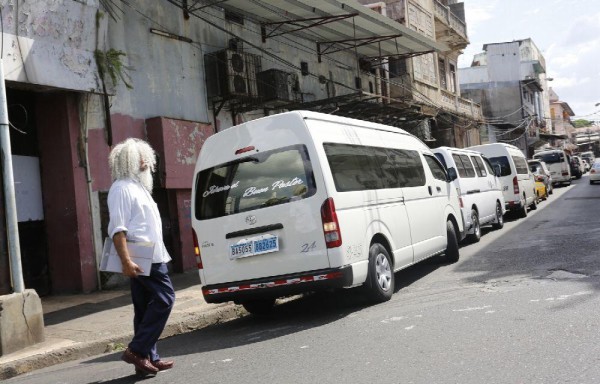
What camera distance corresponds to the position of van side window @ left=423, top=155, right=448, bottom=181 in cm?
930

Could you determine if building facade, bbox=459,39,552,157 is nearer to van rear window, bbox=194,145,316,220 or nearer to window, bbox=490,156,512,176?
window, bbox=490,156,512,176

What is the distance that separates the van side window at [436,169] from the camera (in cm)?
930

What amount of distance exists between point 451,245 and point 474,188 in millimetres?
3521

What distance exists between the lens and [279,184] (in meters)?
6.16

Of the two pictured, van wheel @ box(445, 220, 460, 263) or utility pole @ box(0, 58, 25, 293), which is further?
van wheel @ box(445, 220, 460, 263)

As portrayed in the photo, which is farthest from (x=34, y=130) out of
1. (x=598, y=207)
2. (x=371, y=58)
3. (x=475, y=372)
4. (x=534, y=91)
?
(x=534, y=91)

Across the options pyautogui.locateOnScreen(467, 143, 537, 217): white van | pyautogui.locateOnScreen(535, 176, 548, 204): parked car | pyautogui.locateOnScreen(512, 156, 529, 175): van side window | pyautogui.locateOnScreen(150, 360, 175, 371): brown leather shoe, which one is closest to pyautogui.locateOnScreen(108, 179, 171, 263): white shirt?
pyautogui.locateOnScreen(150, 360, 175, 371): brown leather shoe

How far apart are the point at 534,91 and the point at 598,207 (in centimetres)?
4174

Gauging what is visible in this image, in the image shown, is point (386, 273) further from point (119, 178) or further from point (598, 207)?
point (598, 207)

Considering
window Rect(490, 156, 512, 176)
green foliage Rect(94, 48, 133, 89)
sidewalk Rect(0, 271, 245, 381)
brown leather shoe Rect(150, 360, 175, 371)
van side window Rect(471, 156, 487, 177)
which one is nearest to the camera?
brown leather shoe Rect(150, 360, 175, 371)

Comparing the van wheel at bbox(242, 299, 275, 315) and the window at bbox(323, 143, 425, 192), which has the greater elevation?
the window at bbox(323, 143, 425, 192)

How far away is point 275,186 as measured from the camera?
6164 mm

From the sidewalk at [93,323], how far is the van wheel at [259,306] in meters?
0.45

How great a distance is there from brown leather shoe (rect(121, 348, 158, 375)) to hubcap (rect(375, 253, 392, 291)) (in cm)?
292
